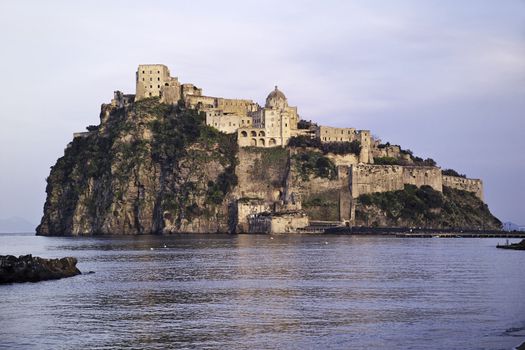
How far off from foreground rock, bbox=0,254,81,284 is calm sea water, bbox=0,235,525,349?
155 centimetres

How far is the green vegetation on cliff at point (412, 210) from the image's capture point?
417 feet

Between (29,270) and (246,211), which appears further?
(246,211)

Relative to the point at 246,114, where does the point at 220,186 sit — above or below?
below

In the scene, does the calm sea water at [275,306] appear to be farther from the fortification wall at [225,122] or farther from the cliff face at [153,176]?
the fortification wall at [225,122]

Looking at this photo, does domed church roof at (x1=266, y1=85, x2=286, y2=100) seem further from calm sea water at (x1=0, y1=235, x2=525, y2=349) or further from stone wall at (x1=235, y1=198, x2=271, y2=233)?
calm sea water at (x1=0, y1=235, x2=525, y2=349)

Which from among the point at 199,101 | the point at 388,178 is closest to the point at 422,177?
the point at 388,178

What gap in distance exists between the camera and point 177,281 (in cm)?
5231

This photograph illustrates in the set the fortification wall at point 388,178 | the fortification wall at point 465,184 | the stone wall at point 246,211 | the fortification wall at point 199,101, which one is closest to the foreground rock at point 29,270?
the stone wall at point 246,211

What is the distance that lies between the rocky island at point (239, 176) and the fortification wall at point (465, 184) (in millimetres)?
346

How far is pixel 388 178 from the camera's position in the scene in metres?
131

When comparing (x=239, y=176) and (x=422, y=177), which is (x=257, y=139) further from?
(x=422, y=177)

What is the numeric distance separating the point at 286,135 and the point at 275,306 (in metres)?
95.8

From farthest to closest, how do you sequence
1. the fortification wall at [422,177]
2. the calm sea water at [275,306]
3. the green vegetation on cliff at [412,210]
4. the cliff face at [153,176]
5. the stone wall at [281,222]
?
the fortification wall at [422,177], the cliff face at [153,176], the green vegetation on cliff at [412,210], the stone wall at [281,222], the calm sea water at [275,306]

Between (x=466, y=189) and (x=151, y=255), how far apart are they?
78.4 m
